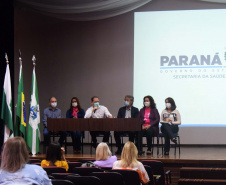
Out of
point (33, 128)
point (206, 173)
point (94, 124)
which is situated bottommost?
point (206, 173)

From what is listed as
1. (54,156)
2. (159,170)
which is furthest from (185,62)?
(54,156)

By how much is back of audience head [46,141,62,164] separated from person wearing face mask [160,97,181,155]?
3.50 metres

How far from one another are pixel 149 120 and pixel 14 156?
543cm

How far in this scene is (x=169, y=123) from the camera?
809 centimetres

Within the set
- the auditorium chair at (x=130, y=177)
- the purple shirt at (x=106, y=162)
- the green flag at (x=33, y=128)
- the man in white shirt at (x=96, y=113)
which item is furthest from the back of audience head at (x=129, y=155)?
the green flag at (x=33, y=128)

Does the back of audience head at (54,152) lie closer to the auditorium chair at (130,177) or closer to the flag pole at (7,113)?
the auditorium chair at (130,177)

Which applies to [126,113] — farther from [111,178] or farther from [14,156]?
[14,156]

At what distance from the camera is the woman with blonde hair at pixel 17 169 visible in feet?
9.40

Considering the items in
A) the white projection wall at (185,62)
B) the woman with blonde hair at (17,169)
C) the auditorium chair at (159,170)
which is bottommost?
the auditorium chair at (159,170)

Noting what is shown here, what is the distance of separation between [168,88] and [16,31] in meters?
3.86

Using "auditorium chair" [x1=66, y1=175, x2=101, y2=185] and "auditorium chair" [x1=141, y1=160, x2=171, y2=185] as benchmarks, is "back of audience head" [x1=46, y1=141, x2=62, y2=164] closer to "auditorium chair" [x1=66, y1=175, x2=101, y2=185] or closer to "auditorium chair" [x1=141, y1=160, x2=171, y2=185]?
"auditorium chair" [x1=66, y1=175, x2=101, y2=185]

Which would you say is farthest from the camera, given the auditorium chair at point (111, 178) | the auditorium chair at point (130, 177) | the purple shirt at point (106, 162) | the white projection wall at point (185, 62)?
the white projection wall at point (185, 62)

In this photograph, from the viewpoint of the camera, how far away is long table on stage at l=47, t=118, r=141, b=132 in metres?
7.76

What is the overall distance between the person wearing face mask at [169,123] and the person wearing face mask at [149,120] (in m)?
0.13
